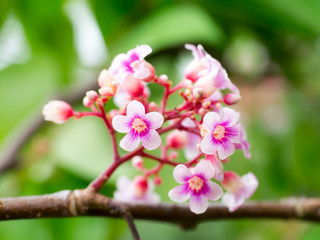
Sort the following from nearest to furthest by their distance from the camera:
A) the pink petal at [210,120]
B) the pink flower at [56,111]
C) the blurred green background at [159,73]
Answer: the pink petal at [210,120], the pink flower at [56,111], the blurred green background at [159,73]

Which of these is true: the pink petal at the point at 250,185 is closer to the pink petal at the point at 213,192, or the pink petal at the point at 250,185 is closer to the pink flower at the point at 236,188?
the pink flower at the point at 236,188

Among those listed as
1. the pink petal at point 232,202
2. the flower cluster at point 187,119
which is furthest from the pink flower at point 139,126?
the pink petal at point 232,202

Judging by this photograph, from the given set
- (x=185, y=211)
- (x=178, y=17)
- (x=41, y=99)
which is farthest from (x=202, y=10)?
(x=185, y=211)

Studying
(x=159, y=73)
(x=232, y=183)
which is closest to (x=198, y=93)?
(x=232, y=183)

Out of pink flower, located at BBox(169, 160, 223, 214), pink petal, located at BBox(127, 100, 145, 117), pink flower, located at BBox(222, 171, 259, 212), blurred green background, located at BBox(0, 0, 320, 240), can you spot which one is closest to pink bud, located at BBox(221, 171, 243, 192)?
pink flower, located at BBox(222, 171, 259, 212)

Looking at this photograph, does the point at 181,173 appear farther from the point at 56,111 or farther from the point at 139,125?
the point at 56,111

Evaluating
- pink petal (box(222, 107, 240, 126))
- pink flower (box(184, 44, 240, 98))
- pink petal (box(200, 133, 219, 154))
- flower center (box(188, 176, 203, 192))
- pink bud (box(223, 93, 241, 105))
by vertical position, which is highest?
pink flower (box(184, 44, 240, 98))

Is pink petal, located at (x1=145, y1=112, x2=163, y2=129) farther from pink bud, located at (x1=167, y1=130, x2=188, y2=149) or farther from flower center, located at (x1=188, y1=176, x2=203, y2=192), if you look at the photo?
pink bud, located at (x1=167, y1=130, x2=188, y2=149)

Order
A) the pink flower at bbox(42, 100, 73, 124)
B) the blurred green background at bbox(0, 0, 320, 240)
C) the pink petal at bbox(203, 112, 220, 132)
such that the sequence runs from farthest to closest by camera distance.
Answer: the blurred green background at bbox(0, 0, 320, 240) → the pink flower at bbox(42, 100, 73, 124) → the pink petal at bbox(203, 112, 220, 132)
